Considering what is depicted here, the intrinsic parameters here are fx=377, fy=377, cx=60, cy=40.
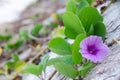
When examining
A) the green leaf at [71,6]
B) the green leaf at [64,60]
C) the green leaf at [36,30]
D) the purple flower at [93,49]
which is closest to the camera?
the purple flower at [93,49]

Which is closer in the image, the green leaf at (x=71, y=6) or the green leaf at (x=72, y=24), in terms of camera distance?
the green leaf at (x=72, y=24)

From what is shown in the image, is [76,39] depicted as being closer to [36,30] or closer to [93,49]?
[93,49]

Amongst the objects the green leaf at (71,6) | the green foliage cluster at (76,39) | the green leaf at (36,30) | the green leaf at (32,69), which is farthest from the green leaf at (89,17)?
the green leaf at (36,30)

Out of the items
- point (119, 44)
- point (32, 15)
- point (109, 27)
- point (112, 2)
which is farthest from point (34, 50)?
point (32, 15)

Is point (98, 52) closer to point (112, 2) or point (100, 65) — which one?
point (100, 65)

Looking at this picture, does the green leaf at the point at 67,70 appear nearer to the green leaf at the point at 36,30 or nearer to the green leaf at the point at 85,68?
the green leaf at the point at 85,68

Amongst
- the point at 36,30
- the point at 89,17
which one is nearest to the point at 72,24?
the point at 89,17
